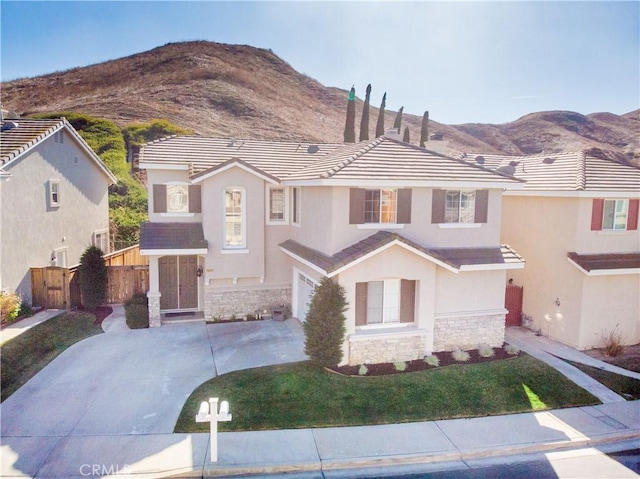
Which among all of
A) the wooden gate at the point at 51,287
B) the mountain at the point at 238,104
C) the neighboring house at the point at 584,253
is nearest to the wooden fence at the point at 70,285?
the wooden gate at the point at 51,287

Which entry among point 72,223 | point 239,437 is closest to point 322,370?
point 239,437

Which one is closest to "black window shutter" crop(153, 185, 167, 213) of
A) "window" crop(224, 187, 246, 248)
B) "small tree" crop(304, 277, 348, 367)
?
"window" crop(224, 187, 246, 248)

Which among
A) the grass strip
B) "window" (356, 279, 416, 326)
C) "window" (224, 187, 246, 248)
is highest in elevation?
"window" (224, 187, 246, 248)

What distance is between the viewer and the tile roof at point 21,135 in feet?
51.3

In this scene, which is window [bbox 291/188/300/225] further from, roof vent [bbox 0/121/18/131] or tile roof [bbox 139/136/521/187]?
roof vent [bbox 0/121/18/131]

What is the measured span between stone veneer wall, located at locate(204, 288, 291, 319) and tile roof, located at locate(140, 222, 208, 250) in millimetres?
1934

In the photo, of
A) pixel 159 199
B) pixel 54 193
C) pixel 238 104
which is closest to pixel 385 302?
pixel 159 199

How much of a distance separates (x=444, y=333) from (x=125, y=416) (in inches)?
371

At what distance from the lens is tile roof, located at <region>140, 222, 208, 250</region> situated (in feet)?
49.6

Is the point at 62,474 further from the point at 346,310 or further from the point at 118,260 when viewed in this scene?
the point at 118,260

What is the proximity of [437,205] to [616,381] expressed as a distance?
724cm

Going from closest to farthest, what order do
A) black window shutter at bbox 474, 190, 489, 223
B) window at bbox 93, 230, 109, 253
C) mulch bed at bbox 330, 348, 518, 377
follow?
mulch bed at bbox 330, 348, 518, 377 < black window shutter at bbox 474, 190, 489, 223 < window at bbox 93, 230, 109, 253

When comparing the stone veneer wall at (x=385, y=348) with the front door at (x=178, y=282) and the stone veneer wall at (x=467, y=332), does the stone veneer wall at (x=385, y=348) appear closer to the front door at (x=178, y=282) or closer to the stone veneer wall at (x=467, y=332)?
the stone veneer wall at (x=467, y=332)

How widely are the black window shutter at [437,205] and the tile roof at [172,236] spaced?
315 inches
